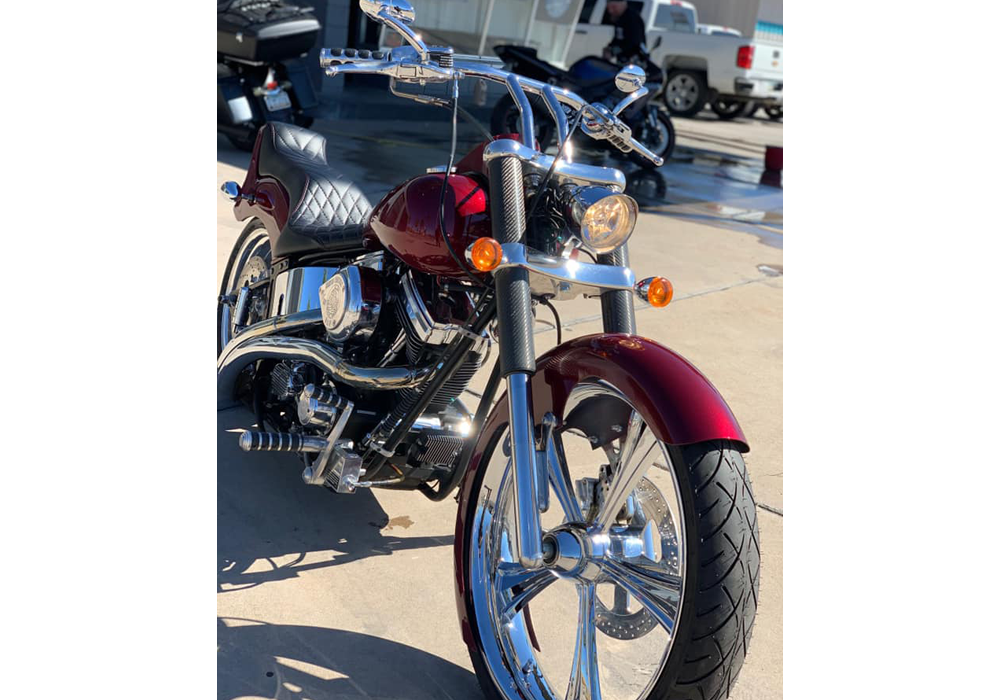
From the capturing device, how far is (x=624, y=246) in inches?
94.0

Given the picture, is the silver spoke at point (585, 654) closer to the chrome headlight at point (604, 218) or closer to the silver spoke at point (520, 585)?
the silver spoke at point (520, 585)

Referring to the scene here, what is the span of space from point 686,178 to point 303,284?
780 centimetres

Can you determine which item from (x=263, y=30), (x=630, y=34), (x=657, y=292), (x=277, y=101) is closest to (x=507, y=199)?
(x=657, y=292)

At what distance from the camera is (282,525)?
3096 millimetres

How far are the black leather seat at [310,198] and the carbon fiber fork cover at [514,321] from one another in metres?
1.07

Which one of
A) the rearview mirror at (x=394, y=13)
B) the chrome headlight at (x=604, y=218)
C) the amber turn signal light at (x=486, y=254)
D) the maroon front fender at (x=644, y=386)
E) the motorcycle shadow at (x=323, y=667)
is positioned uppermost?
the rearview mirror at (x=394, y=13)

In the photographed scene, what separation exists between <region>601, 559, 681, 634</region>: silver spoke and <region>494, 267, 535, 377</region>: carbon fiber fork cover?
18.8 inches

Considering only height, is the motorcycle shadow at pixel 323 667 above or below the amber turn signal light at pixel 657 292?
below

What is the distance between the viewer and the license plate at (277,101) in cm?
904

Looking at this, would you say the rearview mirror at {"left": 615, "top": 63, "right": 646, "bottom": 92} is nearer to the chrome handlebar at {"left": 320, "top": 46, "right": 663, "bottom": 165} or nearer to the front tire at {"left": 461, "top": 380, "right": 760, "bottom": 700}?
the chrome handlebar at {"left": 320, "top": 46, "right": 663, "bottom": 165}

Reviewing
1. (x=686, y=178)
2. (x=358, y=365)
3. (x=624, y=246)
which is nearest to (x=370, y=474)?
(x=358, y=365)

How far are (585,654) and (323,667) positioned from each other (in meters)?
0.66

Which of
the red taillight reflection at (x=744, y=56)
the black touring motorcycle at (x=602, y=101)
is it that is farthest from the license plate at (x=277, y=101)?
the red taillight reflection at (x=744, y=56)
